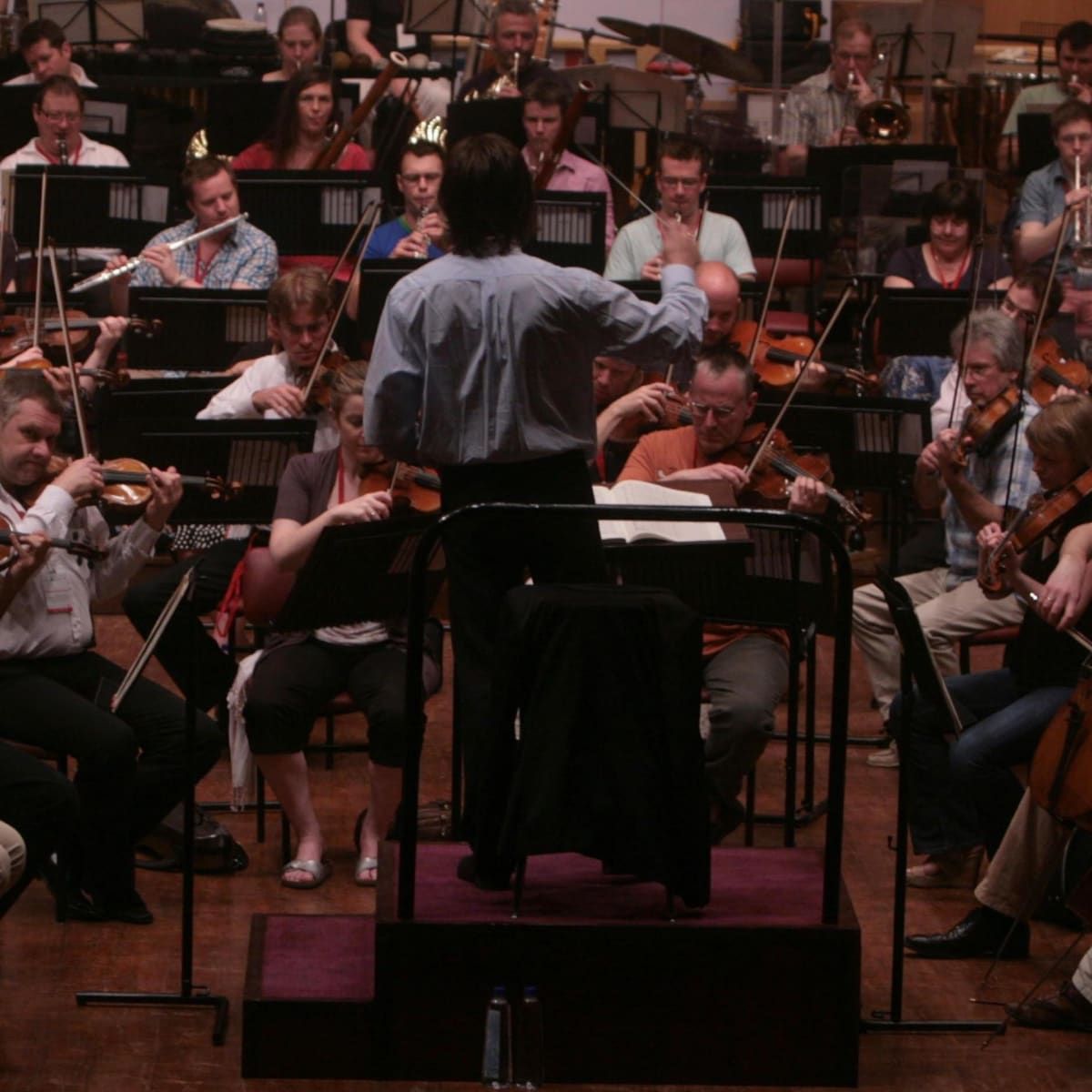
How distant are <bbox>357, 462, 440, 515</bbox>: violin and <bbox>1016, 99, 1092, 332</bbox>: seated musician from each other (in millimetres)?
3219

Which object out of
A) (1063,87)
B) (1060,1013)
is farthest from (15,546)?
(1063,87)

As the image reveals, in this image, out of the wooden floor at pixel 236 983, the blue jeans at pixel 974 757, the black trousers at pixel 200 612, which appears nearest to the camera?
the wooden floor at pixel 236 983

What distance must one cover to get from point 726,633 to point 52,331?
9.13 ft

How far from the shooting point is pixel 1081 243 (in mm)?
7047

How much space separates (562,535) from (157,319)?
3017mm

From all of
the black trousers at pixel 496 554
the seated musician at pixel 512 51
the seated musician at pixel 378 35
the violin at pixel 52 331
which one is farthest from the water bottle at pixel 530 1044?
the seated musician at pixel 378 35

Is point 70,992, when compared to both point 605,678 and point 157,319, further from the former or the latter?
point 157,319

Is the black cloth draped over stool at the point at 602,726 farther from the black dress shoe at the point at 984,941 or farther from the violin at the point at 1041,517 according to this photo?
the violin at the point at 1041,517

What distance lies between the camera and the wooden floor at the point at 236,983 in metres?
3.49

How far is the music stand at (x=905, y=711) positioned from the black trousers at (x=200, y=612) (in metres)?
1.82

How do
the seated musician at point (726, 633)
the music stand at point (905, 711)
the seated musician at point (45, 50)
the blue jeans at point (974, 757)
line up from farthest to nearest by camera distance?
the seated musician at point (45, 50) → the seated musician at point (726, 633) → the blue jeans at point (974, 757) → the music stand at point (905, 711)

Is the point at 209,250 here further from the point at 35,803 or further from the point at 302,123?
the point at 35,803

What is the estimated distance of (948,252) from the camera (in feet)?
23.5

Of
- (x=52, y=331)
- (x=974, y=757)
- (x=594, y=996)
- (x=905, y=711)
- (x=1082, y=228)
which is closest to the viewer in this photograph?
(x=594, y=996)
